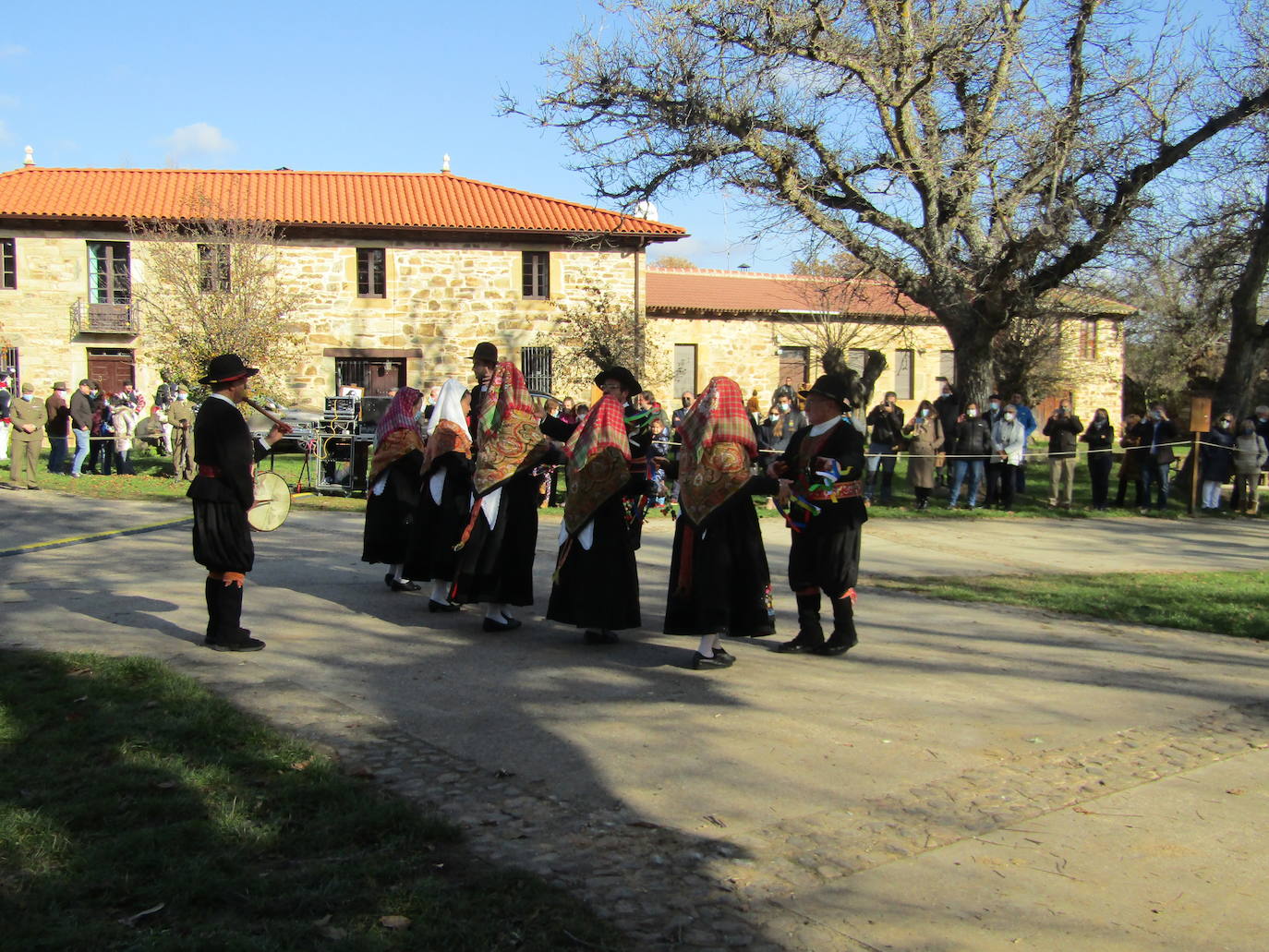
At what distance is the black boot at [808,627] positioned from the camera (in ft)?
24.9

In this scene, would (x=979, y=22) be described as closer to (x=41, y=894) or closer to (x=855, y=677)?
(x=855, y=677)

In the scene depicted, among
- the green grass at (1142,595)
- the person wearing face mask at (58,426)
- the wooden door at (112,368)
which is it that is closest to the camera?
the green grass at (1142,595)

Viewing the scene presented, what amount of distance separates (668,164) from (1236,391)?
12.0 metres

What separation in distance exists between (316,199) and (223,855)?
33.6 meters

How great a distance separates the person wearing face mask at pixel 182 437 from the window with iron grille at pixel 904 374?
3226cm

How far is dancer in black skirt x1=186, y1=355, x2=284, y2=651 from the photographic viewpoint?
721 cm

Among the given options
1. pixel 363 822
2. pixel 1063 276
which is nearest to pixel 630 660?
pixel 363 822

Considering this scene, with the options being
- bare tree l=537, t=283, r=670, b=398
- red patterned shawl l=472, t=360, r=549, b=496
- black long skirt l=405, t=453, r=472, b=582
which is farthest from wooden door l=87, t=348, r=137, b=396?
red patterned shawl l=472, t=360, r=549, b=496

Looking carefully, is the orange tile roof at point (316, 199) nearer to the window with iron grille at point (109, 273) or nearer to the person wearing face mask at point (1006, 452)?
the window with iron grille at point (109, 273)

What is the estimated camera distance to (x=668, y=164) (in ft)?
61.7

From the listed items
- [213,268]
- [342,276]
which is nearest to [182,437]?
[213,268]

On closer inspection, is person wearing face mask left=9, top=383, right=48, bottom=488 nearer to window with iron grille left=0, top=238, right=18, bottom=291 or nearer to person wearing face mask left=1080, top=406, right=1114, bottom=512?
window with iron grille left=0, top=238, right=18, bottom=291

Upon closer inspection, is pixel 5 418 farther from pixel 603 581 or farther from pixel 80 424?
pixel 603 581

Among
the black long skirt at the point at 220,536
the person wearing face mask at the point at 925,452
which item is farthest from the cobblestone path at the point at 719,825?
the person wearing face mask at the point at 925,452
